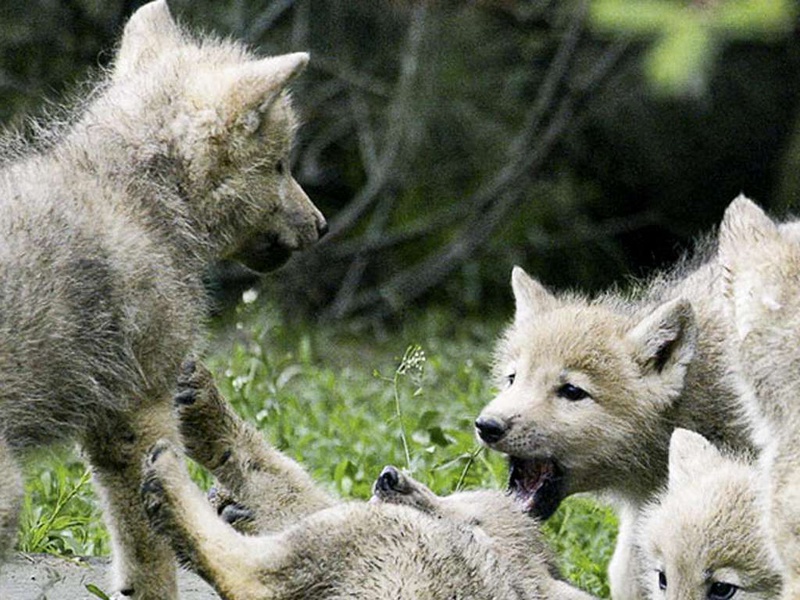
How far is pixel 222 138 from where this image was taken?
532cm

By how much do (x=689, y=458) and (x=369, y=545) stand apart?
1.34m

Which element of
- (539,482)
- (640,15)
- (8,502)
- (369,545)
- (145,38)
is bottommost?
(539,482)

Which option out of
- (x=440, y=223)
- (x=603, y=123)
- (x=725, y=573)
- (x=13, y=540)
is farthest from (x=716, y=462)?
(x=603, y=123)

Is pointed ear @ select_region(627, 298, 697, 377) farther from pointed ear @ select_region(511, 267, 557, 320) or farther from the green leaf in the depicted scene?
the green leaf

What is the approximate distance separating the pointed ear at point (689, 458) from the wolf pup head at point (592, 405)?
58 centimetres

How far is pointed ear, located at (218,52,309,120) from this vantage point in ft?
17.6

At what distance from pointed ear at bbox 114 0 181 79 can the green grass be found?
4.61 feet

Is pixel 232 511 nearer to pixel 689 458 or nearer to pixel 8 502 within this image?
pixel 8 502

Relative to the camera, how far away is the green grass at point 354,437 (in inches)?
228

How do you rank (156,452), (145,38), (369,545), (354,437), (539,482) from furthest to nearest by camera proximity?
(354,437), (145,38), (539,482), (156,452), (369,545)

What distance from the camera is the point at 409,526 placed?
402 centimetres

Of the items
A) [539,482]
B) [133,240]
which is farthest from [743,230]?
[133,240]

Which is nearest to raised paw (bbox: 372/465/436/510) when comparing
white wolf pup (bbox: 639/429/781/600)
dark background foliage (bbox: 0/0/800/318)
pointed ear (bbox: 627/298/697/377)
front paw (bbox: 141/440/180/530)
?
front paw (bbox: 141/440/180/530)

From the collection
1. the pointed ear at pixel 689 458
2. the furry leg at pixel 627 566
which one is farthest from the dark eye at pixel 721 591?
the furry leg at pixel 627 566
